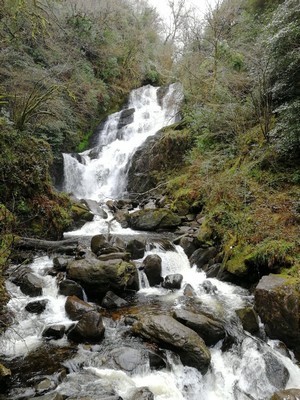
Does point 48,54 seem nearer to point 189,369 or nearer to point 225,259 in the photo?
point 225,259

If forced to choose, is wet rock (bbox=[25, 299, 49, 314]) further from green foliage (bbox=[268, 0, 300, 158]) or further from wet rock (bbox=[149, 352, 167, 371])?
green foliage (bbox=[268, 0, 300, 158])

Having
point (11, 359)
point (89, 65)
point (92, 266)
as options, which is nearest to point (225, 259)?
point (92, 266)

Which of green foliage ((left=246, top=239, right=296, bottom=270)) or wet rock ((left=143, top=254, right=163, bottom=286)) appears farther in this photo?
wet rock ((left=143, top=254, right=163, bottom=286))

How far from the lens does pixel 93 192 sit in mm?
15891

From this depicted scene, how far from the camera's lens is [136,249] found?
27.5 feet

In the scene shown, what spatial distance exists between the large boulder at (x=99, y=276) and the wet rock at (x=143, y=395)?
8.59ft

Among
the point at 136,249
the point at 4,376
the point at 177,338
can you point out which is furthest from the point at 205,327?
the point at 136,249

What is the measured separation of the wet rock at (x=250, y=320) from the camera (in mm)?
5340

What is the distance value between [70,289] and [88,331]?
1.44 meters

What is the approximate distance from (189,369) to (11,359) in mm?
2732

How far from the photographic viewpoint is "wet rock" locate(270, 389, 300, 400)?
3.90 meters

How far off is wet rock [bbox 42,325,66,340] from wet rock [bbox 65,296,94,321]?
1.44 ft

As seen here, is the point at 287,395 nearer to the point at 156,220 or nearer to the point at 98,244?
the point at 98,244

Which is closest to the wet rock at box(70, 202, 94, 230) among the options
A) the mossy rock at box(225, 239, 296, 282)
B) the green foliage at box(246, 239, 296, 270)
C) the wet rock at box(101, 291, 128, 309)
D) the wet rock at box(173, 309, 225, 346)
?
the wet rock at box(101, 291, 128, 309)
